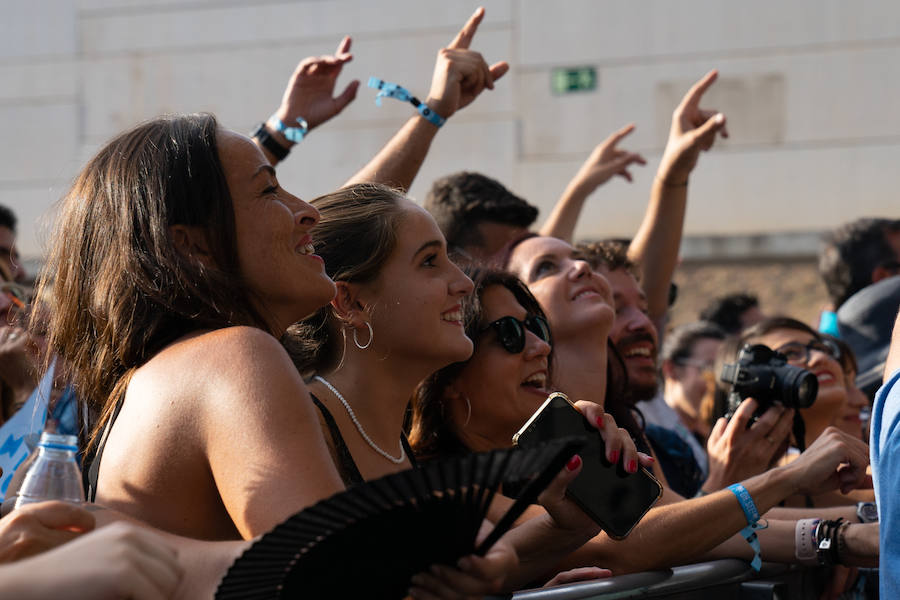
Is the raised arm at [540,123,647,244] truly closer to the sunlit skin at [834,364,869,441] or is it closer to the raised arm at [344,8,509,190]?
the raised arm at [344,8,509,190]

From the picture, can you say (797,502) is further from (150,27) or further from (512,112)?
(150,27)

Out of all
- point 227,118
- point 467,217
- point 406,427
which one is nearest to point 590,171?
point 467,217

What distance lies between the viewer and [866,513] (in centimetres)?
349

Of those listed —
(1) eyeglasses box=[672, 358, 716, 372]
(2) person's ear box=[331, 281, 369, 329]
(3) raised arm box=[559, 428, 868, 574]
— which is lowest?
(1) eyeglasses box=[672, 358, 716, 372]

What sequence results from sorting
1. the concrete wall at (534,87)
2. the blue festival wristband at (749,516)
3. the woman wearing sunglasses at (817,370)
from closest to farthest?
the blue festival wristband at (749,516) < the woman wearing sunglasses at (817,370) < the concrete wall at (534,87)

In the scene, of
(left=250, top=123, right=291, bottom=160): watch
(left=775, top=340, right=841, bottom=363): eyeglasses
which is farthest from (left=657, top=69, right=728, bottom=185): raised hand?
(left=250, top=123, right=291, bottom=160): watch

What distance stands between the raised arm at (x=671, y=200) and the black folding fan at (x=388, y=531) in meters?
3.09

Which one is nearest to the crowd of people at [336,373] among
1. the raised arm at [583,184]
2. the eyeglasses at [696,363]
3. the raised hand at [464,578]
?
the raised hand at [464,578]

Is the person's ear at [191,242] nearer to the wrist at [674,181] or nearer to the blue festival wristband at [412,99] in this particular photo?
the blue festival wristband at [412,99]

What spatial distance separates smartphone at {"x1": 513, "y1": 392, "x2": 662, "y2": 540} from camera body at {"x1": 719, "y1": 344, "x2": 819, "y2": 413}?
133 centimetres

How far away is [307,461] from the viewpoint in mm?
1744

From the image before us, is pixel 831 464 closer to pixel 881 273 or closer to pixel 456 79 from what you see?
pixel 456 79

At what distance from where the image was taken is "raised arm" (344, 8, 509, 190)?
3.68m

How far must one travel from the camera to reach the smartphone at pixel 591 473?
2.19 m
